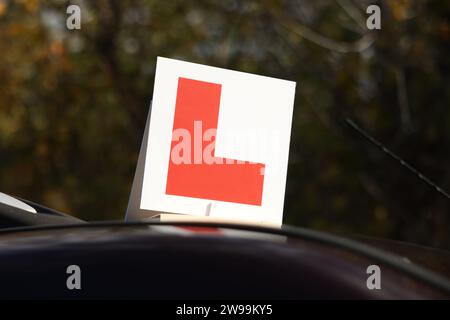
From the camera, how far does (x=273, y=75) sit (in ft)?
33.6

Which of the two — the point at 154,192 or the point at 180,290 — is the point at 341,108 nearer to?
the point at 154,192

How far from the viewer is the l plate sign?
2293mm

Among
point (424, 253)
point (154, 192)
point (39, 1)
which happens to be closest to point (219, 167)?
point (154, 192)

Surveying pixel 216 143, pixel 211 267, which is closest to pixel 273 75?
pixel 216 143

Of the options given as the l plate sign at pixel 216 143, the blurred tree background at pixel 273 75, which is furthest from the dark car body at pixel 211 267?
the blurred tree background at pixel 273 75

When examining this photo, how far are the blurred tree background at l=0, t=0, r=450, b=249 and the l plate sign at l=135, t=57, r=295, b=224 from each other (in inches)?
213

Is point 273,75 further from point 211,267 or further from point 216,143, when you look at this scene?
point 211,267

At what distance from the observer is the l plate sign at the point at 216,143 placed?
7.52ft

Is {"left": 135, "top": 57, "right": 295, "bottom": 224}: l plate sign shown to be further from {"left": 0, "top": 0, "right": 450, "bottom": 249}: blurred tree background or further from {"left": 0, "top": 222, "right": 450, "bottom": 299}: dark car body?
{"left": 0, "top": 0, "right": 450, "bottom": 249}: blurred tree background

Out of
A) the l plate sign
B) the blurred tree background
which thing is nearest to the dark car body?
the l plate sign

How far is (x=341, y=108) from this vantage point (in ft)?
31.9

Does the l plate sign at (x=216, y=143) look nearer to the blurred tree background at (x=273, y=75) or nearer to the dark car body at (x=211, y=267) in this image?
the dark car body at (x=211, y=267)
